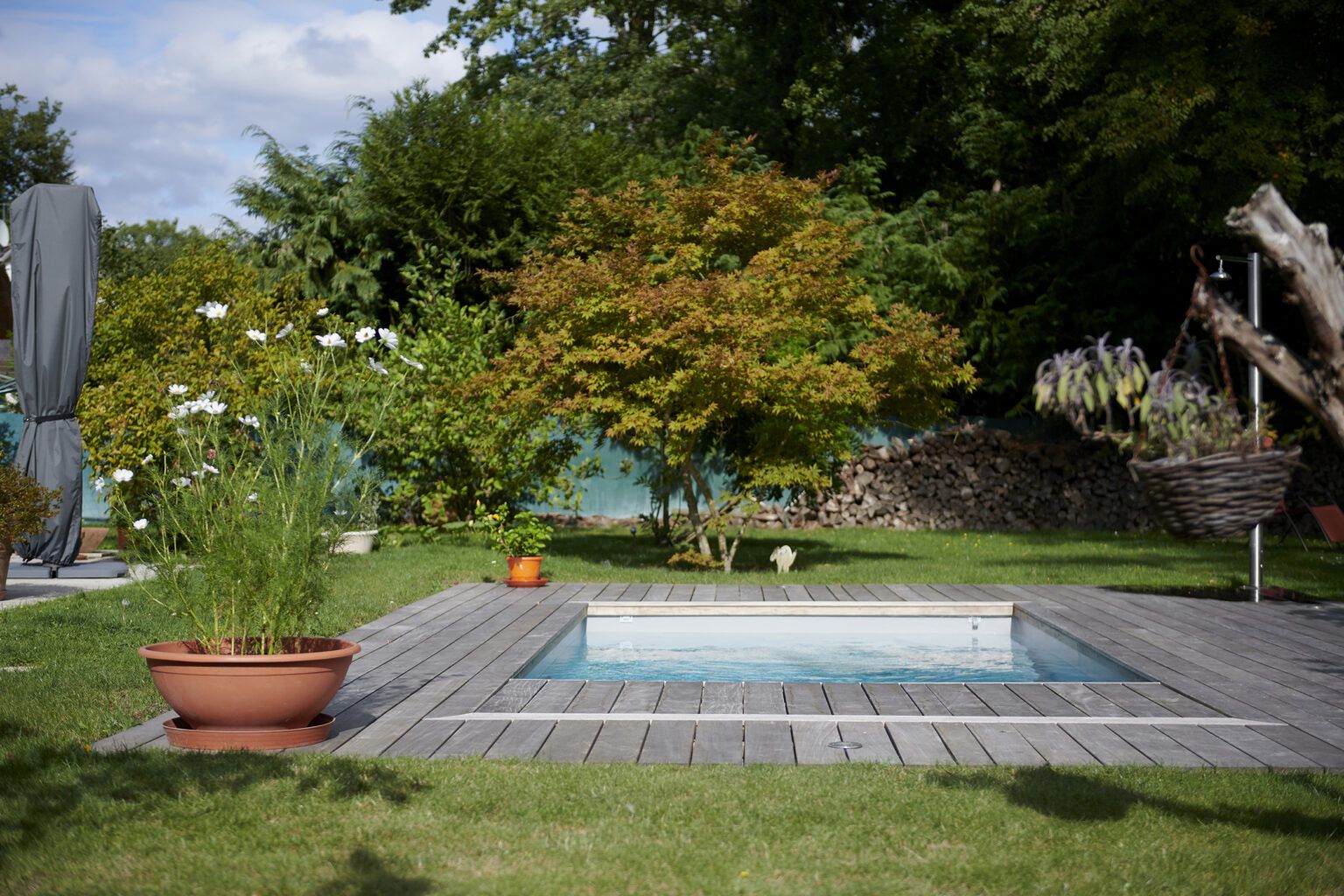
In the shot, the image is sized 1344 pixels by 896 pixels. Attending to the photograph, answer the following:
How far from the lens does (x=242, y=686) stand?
483cm

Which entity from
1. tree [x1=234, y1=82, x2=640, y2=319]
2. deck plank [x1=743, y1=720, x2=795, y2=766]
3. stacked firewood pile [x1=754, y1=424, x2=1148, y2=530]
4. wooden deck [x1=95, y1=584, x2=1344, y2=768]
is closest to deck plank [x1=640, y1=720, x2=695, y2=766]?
wooden deck [x1=95, y1=584, x2=1344, y2=768]

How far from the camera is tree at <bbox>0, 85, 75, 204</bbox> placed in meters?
31.1

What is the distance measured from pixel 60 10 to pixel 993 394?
14726 mm

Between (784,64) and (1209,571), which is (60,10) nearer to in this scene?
(784,64)

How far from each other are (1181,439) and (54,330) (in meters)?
9.74

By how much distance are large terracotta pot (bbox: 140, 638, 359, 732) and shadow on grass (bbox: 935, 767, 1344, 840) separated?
7.67ft

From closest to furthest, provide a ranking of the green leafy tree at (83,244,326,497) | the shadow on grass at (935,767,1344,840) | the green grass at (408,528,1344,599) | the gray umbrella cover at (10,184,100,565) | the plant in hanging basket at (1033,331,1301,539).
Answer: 1. the plant in hanging basket at (1033,331,1301,539)
2. the shadow on grass at (935,767,1344,840)
3. the gray umbrella cover at (10,184,100,565)
4. the green grass at (408,528,1344,599)
5. the green leafy tree at (83,244,326,497)

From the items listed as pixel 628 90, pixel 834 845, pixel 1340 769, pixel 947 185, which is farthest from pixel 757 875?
pixel 628 90

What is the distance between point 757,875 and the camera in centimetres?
352

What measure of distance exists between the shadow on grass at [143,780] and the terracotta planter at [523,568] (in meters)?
6.41

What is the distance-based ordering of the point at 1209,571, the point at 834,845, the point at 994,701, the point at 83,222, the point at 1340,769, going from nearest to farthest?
1. the point at 834,845
2. the point at 1340,769
3. the point at 994,701
4. the point at 83,222
5. the point at 1209,571

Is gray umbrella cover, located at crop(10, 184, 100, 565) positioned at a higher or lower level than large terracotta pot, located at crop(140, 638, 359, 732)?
higher

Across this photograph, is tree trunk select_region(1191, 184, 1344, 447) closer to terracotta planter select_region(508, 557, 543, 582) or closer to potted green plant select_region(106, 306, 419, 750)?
potted green plant select_region(106, 306, 419, 750)

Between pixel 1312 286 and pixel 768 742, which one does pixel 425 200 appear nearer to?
pixel 768 742
